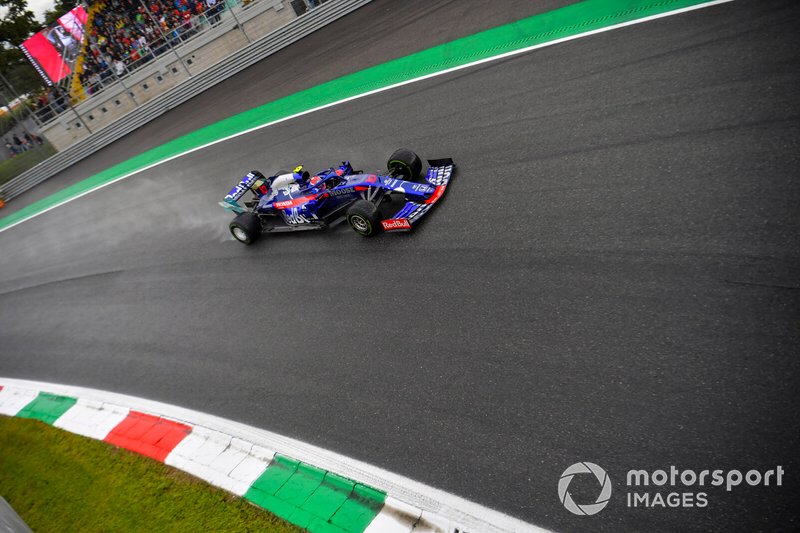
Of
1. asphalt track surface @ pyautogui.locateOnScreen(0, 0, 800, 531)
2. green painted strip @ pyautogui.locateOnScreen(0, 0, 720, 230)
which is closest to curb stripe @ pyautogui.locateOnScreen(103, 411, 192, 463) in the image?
asphalt track surface @ pyautogui.locateOnScreen(0, 0, 800, 531)

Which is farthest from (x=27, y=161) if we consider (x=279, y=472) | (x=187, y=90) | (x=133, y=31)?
(x=279, y=472)

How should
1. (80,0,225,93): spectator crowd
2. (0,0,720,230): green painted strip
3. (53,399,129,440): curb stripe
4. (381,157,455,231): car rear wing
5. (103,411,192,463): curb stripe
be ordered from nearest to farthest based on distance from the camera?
1. (103,411,192,463): curb stripe
2. (53,399,129,440): curb stripe
3. (381,157,455,231): car rear wing
4. (0,0,720,230): green painted strip
5. (80,0,225,93): spectator crowd

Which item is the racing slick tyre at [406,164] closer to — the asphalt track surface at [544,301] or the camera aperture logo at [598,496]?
the asphalt track surface at [544,301]

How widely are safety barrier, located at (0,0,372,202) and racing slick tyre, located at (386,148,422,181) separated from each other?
11.5 meters

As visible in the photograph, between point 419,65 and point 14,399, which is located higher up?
point 419,65

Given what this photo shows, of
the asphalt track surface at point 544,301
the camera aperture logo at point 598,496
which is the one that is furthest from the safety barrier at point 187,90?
the camera aperture logo at point 598,496

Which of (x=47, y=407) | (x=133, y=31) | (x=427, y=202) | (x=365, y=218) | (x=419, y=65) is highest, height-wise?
(x=133, y=31)

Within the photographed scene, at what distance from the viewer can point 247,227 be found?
7.88 m

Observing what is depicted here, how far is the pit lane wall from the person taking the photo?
373cm

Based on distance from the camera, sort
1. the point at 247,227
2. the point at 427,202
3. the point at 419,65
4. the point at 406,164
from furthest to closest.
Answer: the point at 419,65, the point at 247,227, the point at 406,164, the point at 427,202

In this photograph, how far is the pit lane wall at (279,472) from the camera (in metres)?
3.73

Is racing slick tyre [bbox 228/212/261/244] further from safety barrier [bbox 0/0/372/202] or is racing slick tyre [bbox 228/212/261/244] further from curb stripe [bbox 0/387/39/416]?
safety barrier [bbox 0/0/372/202]

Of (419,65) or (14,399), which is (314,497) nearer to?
(14,399)

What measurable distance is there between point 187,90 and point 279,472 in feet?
58.4
